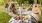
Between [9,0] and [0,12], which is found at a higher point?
[9,0]

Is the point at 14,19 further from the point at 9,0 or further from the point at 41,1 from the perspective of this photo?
the point at 41,1

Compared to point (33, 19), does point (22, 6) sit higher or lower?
higher

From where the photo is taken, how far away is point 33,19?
4.08 feet

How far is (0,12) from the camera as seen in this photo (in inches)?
49.4

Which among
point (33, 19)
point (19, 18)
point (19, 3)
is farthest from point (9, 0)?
point (33, 19)

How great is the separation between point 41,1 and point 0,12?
1.44 ft

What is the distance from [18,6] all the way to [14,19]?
0.14 meters

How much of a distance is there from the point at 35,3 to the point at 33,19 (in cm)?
17

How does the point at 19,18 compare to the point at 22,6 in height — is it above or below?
below

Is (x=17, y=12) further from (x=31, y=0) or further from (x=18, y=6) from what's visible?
(x=31, y=0)

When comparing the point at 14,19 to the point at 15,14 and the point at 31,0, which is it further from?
the point at 31,0

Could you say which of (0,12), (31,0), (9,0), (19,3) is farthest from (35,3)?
(0,12)

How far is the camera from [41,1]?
4.05ft

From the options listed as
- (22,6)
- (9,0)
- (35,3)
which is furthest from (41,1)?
(9,0)
